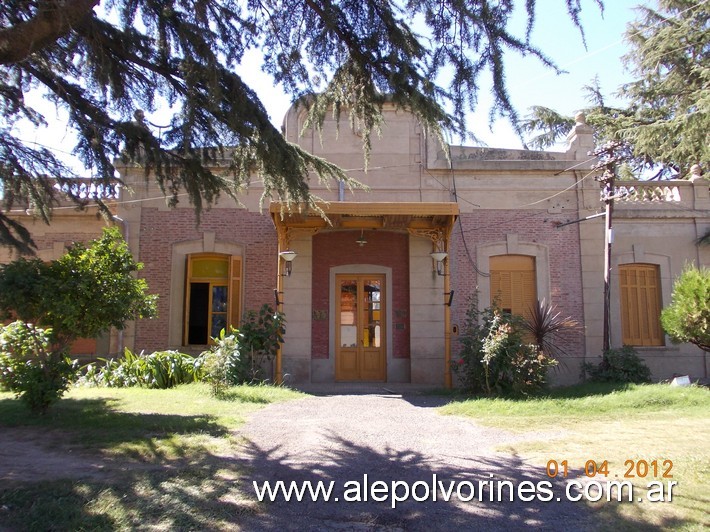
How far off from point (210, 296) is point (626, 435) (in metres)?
9.48

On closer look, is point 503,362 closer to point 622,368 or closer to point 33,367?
point 622,368

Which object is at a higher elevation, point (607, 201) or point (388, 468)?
point (607, 201)

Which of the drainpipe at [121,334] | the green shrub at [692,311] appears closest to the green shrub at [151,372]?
the drainpipe at [121,334]

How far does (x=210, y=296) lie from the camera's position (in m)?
13.4

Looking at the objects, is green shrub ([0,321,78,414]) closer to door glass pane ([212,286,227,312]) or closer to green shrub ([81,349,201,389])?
green shrub ([81,349,201,389])

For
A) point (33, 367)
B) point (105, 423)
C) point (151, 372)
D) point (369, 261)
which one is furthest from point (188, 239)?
point (105, 423)

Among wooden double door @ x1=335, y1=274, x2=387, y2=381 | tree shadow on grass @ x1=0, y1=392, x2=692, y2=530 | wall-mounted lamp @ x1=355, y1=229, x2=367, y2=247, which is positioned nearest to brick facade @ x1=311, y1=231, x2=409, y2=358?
wall-mounted lamp @ x1=355, y1=229, x2=367, y2=247

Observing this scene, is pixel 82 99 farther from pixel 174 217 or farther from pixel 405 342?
pixel 405 342

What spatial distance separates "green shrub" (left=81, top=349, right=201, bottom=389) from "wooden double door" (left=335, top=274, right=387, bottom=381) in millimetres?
3332

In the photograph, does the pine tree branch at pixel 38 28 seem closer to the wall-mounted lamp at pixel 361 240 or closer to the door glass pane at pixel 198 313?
the wall-mounted lamp at pixel 361 240

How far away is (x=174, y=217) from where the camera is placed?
13.4 m

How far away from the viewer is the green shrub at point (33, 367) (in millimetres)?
7273

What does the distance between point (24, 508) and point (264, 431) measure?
10.5 feet

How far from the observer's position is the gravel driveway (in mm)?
4156
